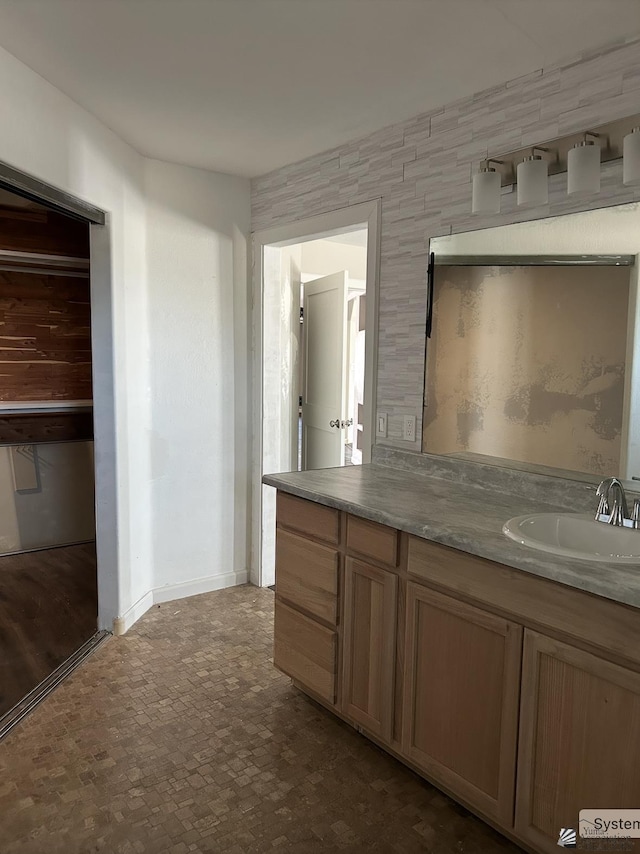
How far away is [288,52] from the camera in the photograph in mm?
1996

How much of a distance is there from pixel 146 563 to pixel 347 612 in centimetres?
155

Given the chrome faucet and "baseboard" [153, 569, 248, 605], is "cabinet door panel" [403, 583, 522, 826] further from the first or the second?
"baseboard" [153, 569, 248, 605]

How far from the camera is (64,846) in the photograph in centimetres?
170

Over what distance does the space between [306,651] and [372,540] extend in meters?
0.63

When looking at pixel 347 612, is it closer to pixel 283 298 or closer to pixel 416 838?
pixel 416 838

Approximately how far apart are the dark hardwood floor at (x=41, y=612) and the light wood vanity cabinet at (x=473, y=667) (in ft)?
3.88

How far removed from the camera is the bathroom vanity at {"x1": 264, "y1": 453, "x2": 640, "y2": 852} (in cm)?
141

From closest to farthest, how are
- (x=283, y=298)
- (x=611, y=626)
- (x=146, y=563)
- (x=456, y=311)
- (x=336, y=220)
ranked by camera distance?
(x=611, y=626)
(x=456, y=311)
(x=336, y=220)
(x=146, y=563)
(x=283, y=298)

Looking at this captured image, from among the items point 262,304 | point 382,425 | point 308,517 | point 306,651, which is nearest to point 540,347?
point 382,425

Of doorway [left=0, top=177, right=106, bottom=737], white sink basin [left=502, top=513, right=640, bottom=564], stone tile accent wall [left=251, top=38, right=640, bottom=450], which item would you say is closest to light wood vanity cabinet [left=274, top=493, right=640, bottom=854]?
white sink basin [left=502, top=513, right=640, bottom=564]

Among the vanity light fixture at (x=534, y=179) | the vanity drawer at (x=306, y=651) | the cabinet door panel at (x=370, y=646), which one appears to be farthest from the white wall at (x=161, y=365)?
the vanity light fixture at (x=534, y=179)

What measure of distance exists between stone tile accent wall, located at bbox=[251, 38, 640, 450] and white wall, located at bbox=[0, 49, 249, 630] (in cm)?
63

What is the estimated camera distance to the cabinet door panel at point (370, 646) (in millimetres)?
1984

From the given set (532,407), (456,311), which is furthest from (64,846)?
(456,311)
